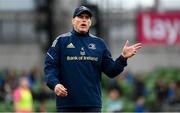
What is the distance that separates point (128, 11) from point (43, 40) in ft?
11.6

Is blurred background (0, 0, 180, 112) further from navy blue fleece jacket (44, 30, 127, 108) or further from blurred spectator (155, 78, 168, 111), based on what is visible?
navy blue fleece jacket (44, 30, 127, 108)

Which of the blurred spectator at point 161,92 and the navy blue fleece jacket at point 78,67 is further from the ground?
the navy blue fleece jacket at point 78,67

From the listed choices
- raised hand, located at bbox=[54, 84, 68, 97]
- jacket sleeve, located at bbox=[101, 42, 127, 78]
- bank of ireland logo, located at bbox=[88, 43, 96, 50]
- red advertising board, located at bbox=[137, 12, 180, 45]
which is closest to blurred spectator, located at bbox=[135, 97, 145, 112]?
red advertising board, located at bbox=[137, 12, 180, 45]

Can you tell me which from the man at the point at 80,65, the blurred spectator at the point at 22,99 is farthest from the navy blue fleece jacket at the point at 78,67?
the blurred spectator at the point at 22,99

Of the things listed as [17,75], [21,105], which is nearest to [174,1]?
[17,75]

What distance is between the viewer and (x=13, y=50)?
35.0m

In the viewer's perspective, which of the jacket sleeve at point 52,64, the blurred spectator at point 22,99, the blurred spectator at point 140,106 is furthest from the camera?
the blurred spectator at point 140,106

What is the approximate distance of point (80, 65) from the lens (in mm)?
8992

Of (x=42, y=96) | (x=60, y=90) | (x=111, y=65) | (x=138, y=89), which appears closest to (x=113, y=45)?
(x=138, y=89)

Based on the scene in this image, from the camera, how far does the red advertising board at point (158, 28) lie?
24.0m

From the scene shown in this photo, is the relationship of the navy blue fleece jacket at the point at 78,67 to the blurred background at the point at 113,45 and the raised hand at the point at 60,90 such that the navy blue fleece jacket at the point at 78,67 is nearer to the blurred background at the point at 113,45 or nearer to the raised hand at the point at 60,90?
the raised hand at the point at 60,90

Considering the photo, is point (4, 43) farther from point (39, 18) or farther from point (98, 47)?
point (98, 47)

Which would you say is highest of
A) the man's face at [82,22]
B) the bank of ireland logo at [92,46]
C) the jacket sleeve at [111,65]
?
the man's face at [82,22]

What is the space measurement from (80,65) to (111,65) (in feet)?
1.16
